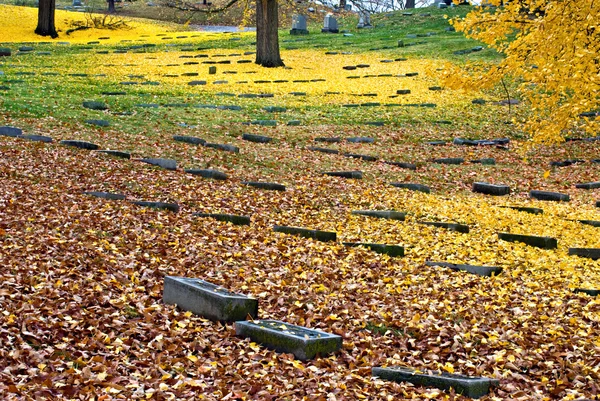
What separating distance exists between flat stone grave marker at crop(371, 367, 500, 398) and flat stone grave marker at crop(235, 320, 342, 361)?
0.58 meters

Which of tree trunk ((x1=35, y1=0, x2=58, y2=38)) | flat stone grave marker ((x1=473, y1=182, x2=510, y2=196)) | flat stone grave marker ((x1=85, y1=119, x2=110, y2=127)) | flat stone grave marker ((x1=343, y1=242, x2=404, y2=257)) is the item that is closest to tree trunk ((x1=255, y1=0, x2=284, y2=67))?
flat stone grave marker ((x1=85, y1=119, x2=110, y2=127))

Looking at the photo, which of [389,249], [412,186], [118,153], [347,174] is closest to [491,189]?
[412,186]

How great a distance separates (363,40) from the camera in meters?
43.6

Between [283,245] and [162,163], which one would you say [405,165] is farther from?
[283,245]

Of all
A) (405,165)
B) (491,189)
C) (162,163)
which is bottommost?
(491,189)

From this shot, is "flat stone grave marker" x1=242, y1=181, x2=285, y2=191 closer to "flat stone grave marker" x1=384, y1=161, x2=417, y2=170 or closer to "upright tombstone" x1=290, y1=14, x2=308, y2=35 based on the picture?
"flat stone grave marker" x1=384, y1=161, x2=417, y2=170

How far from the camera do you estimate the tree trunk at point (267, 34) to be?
31.2 metres

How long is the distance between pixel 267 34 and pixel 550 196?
18.9 meters

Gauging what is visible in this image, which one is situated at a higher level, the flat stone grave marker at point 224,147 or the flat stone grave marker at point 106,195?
the flat stone grave marker at point 224,147

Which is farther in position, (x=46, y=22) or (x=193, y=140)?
(x=46, y=22)

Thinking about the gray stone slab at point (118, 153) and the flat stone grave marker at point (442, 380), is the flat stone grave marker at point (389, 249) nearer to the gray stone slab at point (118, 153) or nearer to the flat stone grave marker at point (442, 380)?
the flat stone grave marker at point (442, 380)

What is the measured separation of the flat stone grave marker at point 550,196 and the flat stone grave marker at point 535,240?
423 centimetres

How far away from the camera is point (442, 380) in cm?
706

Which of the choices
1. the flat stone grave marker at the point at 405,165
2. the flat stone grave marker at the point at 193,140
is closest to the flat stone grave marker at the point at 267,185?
the flat stone grave marker at the point at 193,140
